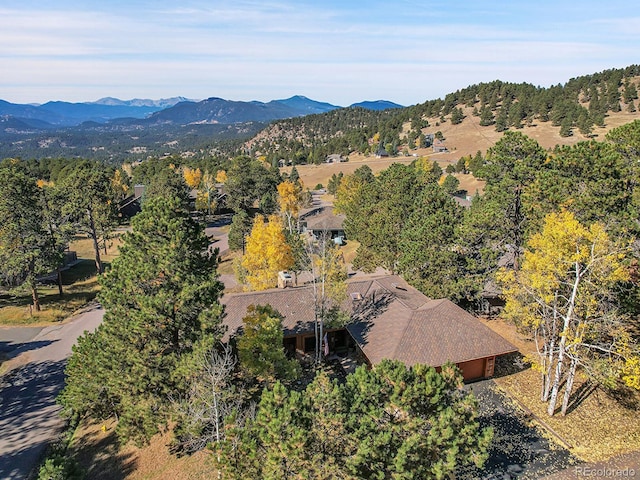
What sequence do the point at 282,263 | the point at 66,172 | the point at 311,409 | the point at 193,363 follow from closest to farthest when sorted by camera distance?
the point at 311,409, the point at 193,363, the point at 282,263, the point at 66,172

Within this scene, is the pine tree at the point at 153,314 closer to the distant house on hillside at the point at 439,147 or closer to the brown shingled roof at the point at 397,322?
the brown shingled roof at the point at 397,322

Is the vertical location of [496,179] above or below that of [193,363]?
above

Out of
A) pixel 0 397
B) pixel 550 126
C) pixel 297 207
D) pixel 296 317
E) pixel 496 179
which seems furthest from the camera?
pixel 550 126

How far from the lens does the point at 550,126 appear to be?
369 feet

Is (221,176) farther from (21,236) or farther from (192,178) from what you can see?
(21,236)

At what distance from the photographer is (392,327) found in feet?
80.6

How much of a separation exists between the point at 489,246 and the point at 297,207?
125ft

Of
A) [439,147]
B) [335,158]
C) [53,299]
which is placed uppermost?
[439,147]

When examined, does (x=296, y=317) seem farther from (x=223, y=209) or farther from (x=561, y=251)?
(x=223, y=209)

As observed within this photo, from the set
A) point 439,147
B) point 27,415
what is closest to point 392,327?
point 27,415

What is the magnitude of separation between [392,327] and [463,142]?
11238 centimetres

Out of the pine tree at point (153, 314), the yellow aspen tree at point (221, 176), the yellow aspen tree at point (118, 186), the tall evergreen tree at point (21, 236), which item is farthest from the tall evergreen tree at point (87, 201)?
the yellow aspen tree at point (221, 176)

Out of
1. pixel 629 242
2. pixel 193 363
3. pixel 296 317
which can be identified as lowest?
pixel 296 317

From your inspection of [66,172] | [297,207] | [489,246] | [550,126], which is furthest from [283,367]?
[550,126]
